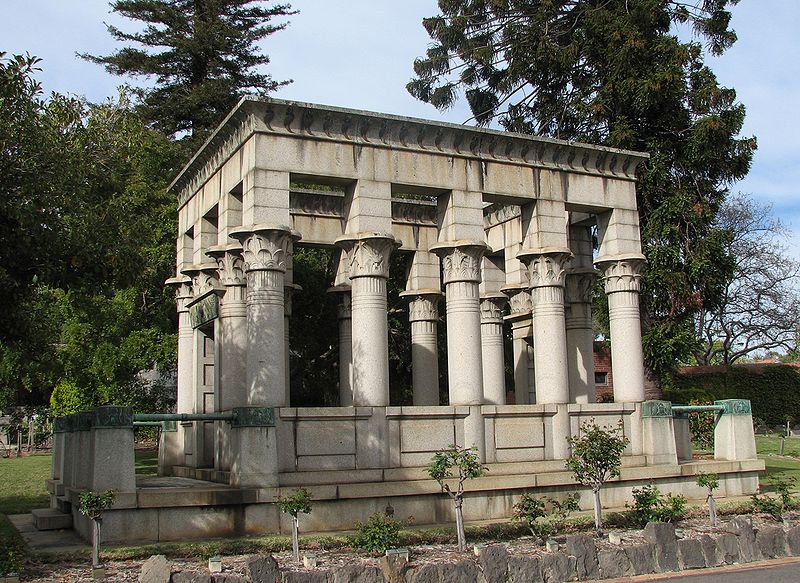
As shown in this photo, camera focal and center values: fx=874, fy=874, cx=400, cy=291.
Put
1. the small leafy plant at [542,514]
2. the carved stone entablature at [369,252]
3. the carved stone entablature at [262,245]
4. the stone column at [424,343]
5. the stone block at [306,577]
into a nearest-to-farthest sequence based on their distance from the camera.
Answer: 1. the stone block at [306,577]
2. the small leafy plant at [542,514]
3. the carved stone entablature at [262,245]
4. the carved stone entablature at [369,252]
5. the stone column at [424,343]

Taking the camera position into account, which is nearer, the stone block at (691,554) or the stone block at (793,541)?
the stone block at (691,554)

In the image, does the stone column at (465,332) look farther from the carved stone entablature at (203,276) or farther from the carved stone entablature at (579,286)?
the carved stone entablature at (203,276)

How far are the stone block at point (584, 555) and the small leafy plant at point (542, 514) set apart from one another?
2.11 metres

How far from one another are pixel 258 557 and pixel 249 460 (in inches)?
157

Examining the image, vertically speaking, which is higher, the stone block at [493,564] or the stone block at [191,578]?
the stone block at [191,578]

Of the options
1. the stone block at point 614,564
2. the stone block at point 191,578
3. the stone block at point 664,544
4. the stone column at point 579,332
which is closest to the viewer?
the stone block at point 191,578

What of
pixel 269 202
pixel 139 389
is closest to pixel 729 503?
pixel 269 202

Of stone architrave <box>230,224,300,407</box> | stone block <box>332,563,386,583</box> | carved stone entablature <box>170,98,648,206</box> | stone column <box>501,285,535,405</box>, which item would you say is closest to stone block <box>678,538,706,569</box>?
stone block <box>332,563,386,583</box>

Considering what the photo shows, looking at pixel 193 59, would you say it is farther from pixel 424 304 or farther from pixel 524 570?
pixel 524 570

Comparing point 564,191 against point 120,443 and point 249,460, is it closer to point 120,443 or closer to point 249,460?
point 249,460

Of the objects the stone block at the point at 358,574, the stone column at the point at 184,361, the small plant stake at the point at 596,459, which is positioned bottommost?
the stone block at the point at 358,574

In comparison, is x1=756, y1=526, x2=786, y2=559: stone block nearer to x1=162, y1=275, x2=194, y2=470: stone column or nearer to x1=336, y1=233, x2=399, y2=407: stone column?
x1=336, y1=233, x2=399, y2=407: stone column

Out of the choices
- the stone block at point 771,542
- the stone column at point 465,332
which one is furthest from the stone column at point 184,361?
the stone block at point 771,542

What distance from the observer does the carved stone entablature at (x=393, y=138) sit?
52.5 ft
